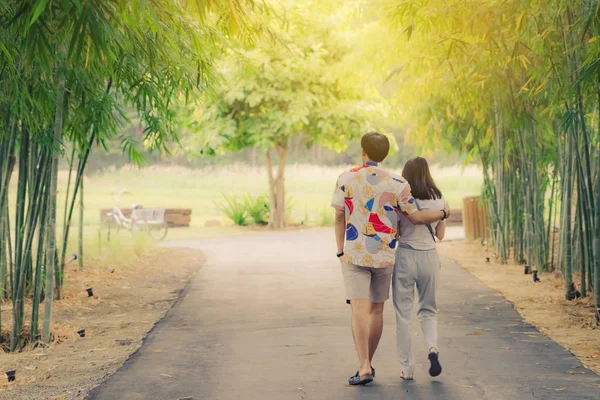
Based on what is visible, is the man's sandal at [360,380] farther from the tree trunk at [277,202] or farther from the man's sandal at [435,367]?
the tree trunk at [277,202]

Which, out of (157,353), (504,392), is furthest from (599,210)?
(157,353)

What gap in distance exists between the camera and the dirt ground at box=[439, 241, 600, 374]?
7.59 metres

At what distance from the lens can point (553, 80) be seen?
9281 millimetres

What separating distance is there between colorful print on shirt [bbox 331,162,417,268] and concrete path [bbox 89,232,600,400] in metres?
0.86

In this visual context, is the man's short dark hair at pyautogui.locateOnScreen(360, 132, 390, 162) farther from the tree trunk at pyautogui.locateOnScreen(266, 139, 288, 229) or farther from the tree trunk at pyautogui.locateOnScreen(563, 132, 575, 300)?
the tree trunk at pyautogui.locateOnScreen(266, 139, 288, 229)

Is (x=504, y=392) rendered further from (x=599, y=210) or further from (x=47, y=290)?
(x=47, y=290)

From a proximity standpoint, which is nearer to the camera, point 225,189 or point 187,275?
point 187,275

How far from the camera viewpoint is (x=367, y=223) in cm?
596

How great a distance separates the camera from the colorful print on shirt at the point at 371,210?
595 centimetres

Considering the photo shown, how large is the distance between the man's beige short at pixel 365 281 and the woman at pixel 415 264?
0.47 ft

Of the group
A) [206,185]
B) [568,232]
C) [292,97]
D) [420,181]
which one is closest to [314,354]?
[420,181]

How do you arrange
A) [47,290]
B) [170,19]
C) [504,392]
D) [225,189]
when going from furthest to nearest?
[225,189] → [47,290] → [170,19] → [504,392]

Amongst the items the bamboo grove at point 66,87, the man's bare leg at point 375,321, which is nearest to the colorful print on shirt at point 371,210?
the man's bare leg at point 375,321

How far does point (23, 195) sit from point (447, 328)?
419cm
